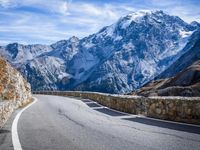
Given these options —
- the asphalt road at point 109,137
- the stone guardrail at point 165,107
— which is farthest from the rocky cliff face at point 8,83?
the asphalt road at point 109,137

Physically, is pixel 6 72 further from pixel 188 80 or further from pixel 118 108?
pixel 188 80

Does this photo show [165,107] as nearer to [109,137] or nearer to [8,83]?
[109,137]

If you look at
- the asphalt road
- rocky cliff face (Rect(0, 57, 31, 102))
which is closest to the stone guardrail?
the asphalt road

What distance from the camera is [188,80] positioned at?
61.0 metres

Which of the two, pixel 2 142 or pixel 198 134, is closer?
pixel 2 142

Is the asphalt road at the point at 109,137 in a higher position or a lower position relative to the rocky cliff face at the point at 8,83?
lower

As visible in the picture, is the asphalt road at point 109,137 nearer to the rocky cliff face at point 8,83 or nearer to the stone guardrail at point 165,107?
the stone guardrail at point 165,107

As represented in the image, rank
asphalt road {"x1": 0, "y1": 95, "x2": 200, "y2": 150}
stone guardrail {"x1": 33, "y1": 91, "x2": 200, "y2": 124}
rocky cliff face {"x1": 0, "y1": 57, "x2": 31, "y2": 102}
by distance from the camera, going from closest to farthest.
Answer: asphalt road {"x1": 0, "y1": 95, "x2": 200, "y2": 150}, stone guardrail {"x1": 33, "y1": 91, "x2": 200, "y2": 124}, rocky cliff face {"x1": 0, "y1": 57, "x2": 31, "y2": 102}

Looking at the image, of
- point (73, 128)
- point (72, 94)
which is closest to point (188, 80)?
point (72, 94)

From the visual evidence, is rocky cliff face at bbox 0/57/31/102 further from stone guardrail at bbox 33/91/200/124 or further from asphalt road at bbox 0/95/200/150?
asphalt road at bbox 0/95/200/150

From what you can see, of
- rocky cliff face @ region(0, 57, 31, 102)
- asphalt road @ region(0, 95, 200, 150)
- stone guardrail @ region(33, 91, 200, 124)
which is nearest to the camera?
asphalt road @ region(0, 95, 200, 150)

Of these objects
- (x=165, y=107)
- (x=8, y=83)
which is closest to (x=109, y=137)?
(x=165, y=107)

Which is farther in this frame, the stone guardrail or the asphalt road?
the stone guardrail

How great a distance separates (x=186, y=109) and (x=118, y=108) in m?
8.96
